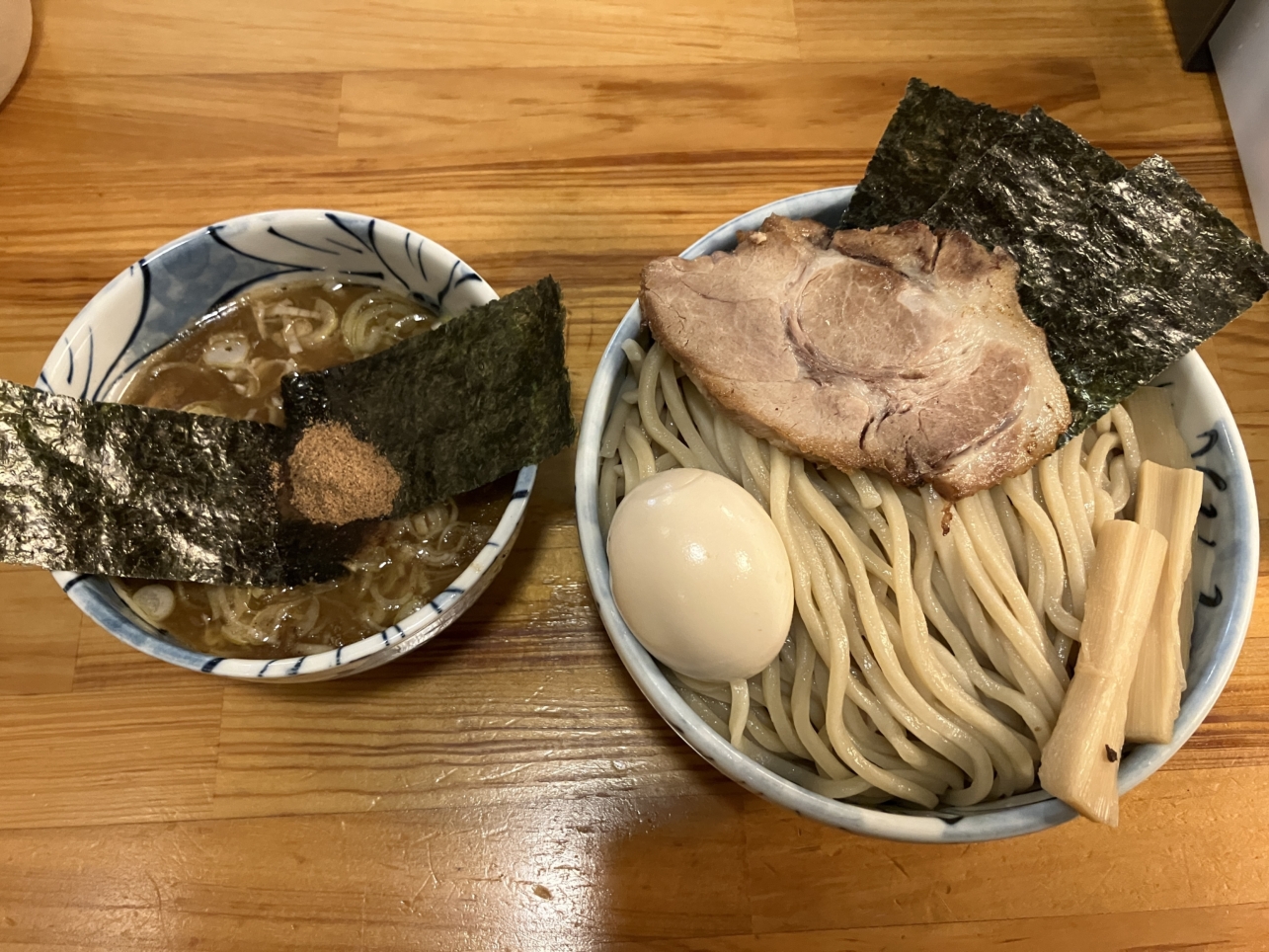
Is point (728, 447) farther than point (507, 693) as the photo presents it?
No

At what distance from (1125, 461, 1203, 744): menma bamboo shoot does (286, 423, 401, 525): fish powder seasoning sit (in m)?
1.13

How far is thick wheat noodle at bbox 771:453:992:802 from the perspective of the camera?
114cm

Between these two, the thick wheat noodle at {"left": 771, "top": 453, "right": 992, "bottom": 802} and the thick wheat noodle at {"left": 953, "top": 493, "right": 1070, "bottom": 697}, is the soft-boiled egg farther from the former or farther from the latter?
the thick wheat noodle at {"left": 953, "top": 493, "right": 1070, "bottom": 697}

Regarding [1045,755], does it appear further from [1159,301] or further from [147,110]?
[147,110]

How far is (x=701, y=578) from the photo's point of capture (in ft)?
3.44

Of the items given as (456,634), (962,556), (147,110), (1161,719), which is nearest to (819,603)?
(962,556)

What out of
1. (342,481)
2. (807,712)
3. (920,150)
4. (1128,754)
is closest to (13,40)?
(342,481)

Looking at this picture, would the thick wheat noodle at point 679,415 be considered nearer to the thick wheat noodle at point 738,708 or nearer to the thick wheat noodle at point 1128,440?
the thick wheat noodle at point 738,708

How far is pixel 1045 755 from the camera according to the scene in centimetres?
103

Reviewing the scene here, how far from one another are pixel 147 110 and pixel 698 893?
2.06 m

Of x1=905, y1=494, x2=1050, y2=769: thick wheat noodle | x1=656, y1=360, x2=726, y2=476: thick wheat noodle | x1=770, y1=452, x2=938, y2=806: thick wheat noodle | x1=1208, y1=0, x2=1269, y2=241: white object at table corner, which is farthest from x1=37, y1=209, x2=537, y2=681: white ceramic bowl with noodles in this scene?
x1=1208, y1=0, x2=1269, y2=241: white object at table corner

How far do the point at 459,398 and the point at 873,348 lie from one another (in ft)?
2.17

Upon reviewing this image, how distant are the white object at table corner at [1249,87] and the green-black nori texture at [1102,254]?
727 millimetres

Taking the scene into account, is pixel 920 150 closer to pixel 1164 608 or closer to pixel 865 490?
pixel 865 490
